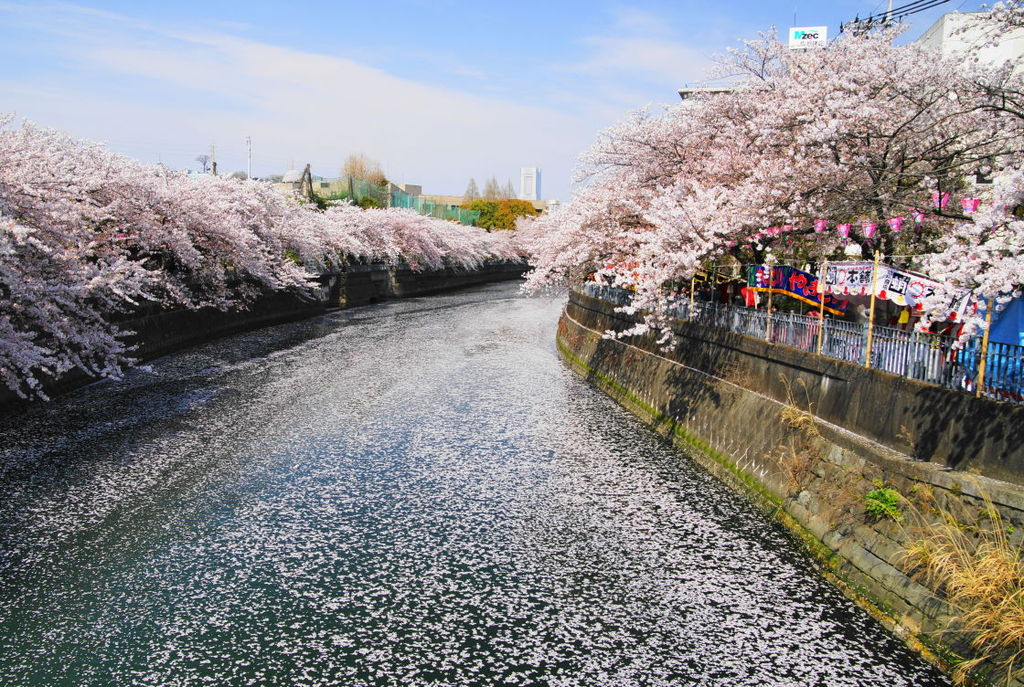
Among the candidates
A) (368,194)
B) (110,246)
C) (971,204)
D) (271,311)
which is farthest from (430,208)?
(971,204)

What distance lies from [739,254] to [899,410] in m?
9.80

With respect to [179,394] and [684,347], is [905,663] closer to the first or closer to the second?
[684,347]

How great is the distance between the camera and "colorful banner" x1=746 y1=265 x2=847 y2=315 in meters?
15.8

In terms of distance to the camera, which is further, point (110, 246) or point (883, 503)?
point (110, 246)

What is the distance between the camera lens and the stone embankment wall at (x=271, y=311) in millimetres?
26891

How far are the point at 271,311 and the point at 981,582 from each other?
37.8m

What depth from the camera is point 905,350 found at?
11133 millimetres

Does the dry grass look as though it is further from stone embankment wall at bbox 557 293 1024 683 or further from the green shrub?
the green shrub

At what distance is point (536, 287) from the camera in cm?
3212

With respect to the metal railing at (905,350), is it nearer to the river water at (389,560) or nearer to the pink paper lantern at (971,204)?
the pink paper lantern at (971,204)

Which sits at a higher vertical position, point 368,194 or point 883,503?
point 368,194

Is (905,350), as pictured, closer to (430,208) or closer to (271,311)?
(271,311)

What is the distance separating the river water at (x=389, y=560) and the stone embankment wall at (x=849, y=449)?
43 cm

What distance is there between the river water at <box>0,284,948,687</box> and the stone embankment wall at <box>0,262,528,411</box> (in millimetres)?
6863
